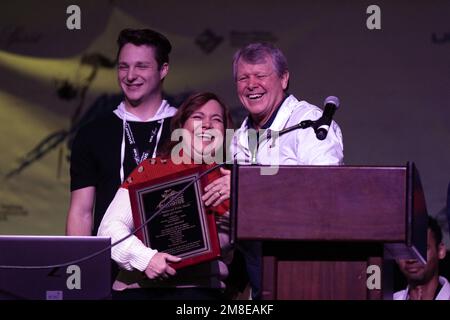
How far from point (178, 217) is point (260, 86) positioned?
2.42ft

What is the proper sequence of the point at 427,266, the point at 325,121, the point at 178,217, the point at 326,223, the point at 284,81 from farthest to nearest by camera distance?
the point at 427,266 < the point at 284,81 < the point at 178,217 < the point at 325,121 < the point at 326,223

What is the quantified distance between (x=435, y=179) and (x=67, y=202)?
198 cm

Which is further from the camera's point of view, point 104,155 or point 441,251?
point 441,251

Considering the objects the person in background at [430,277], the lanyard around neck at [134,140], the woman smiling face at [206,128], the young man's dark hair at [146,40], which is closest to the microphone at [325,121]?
the woman smiling face at [206,128]

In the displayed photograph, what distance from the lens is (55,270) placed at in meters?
4.11

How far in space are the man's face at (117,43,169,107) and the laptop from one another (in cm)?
117

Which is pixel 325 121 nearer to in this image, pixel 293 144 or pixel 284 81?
pixel 293 144

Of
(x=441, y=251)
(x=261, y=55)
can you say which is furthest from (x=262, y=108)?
(x=441, y=251)

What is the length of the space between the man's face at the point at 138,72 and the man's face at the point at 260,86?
598mm

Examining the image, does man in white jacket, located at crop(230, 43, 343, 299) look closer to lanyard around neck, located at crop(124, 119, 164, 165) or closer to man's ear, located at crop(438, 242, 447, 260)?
lanyard around neck, located at crop(124, 119, 164, 165)

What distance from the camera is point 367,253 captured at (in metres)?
3.63

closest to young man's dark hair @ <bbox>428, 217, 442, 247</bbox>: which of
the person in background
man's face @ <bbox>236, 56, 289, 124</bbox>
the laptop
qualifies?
the person in background

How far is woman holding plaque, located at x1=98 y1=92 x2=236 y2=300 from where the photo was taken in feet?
13.8
